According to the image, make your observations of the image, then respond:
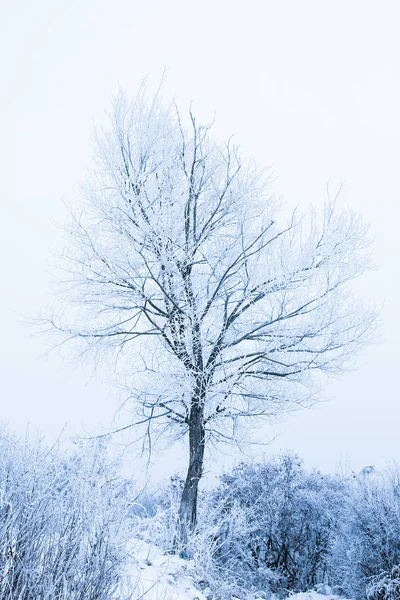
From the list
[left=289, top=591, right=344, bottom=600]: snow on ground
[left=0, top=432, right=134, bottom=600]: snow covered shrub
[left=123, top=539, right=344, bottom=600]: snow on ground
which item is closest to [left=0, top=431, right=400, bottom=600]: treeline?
[left=0, top=432, right=134, bottom=600]: snow covered shrub

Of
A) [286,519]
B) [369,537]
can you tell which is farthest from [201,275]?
[286,519]

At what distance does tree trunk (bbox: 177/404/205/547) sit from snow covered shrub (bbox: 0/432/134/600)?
3.87 m

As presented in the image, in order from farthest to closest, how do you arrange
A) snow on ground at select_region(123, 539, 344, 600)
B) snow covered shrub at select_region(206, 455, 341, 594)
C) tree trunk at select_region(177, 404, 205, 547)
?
snow covered shrub at select_region(206, 455, 341, 594), tree trunk at select_region(177, 404, 205, 547), snow on ground at select_region(123, 539, 344, 600)

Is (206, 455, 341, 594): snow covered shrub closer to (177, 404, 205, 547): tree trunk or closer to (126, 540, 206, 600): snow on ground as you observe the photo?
(177, 404, 205, 547): tree trunk

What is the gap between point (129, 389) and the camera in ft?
23.5

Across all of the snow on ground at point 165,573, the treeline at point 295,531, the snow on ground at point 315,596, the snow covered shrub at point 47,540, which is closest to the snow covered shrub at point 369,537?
the treeline at point 295,531

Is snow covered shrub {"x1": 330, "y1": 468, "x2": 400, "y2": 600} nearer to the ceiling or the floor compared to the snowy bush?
nearer to the ceiling

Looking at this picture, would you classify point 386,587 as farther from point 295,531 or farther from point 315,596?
point 295,531

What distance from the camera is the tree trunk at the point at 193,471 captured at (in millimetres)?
6566

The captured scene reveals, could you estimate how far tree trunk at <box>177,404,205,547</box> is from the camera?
6.57 metres

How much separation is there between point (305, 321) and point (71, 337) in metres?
4.03

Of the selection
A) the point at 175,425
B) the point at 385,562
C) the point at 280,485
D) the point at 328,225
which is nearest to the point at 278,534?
the point at 280,485

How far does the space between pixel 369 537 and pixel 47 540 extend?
902 centimetres

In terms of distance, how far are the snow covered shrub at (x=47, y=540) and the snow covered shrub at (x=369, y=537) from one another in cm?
815
